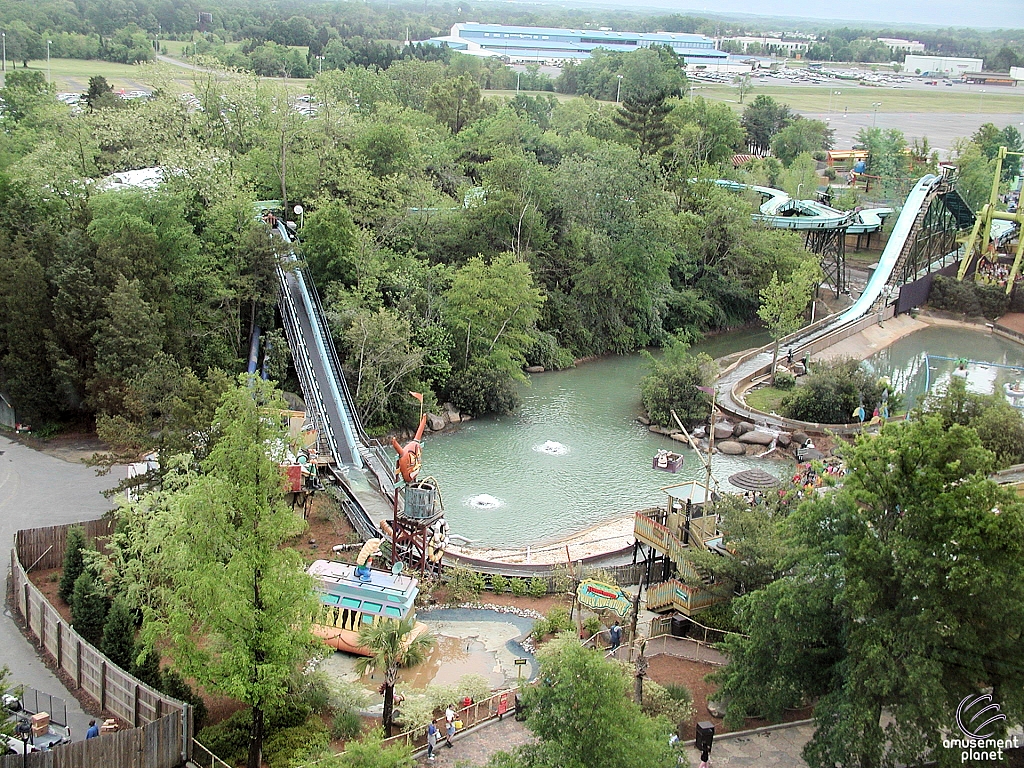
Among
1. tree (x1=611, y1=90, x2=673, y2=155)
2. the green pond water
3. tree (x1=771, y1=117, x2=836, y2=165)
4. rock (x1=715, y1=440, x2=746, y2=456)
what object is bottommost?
rock (x1=715, y1=440, x2=746, y2=456)

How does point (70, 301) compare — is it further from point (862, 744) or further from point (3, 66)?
point (3, 66)

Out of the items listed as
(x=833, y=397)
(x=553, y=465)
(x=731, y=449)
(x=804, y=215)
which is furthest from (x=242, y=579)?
(x=804, y=215)

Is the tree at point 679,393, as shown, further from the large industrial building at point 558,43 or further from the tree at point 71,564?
the large industrial building at point 558,43

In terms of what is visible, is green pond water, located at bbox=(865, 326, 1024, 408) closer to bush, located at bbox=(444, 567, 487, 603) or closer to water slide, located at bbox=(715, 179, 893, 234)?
water slide, located at bbox=(715, 179, 893, 234)

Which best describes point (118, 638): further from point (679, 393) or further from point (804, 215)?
point (804, 215)

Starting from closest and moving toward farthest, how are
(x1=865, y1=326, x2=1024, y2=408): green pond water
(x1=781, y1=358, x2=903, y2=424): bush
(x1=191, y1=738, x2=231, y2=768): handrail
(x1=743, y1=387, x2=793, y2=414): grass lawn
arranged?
(x1=191, y1=738, x2=231, y2=768): handrail → (x1=781, y1=358, x2=903, y2=424): bush → (x1=743, y1=387, x2=793, y2=414): grass lawn → (x1=865, y1=326, x2=1024, y2=408): green pond water


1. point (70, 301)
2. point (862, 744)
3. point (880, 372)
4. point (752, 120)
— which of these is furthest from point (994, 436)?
point (752, 120)

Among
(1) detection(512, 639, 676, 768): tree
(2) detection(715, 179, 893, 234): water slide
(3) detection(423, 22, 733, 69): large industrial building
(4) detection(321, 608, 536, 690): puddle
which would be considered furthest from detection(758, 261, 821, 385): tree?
(3) detection(423, 22, 733, 69): large industrial building
